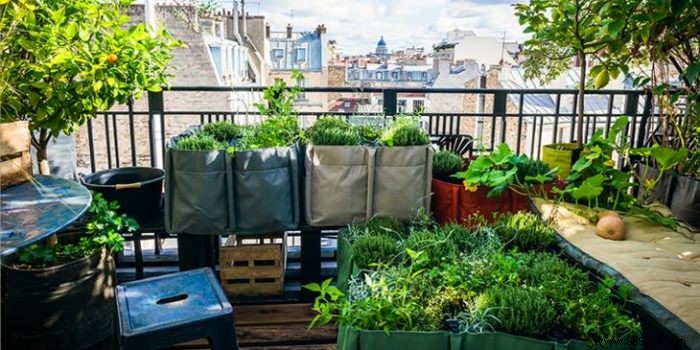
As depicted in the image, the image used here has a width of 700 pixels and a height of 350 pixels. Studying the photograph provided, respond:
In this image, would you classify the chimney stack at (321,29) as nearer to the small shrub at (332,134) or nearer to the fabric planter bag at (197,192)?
the small shrub at (332,134)

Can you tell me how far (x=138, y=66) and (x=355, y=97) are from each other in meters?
1.63

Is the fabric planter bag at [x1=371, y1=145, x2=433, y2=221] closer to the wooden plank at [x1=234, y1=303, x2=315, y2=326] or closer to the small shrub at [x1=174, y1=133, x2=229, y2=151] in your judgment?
the wooden plank at [x1=234, y1=303, x2=315, y2=326]

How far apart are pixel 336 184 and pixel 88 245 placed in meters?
1.17

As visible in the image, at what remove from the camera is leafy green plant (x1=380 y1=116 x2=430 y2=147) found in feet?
8.59

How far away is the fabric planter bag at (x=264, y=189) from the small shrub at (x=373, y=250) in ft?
1.84

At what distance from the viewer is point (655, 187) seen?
2.88 m

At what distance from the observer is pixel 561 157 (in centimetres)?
320

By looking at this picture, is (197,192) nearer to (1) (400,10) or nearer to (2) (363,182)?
(2) (363,182)

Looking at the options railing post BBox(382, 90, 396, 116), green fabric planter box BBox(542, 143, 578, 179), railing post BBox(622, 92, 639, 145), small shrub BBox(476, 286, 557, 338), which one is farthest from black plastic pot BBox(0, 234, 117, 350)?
railing post BBox(622, 92, 639, 145)

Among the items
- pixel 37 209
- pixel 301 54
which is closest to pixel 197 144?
pixel 37 209

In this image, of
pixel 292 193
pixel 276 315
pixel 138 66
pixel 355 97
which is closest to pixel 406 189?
pixel 292 193

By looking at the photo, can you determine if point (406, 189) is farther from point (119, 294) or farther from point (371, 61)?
point (371, 61)

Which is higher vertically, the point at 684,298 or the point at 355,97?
the point at 355,97

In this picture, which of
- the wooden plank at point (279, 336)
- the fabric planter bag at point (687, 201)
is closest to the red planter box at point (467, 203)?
the fabric planter bag at point (687, 201)
